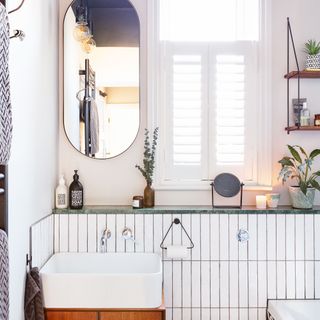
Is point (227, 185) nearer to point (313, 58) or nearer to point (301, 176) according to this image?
point (301, 176)

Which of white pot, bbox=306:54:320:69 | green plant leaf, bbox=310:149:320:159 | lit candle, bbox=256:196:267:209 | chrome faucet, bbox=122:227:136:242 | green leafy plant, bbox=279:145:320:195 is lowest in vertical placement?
chrome faucet, bbox=122:227:136:242

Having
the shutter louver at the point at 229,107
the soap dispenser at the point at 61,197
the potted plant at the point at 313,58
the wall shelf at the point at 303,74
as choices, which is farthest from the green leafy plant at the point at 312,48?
the soap dispenser at the point at 61,197

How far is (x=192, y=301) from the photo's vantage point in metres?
2.34

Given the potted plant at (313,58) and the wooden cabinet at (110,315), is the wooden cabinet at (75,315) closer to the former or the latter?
the wooden cabinet at (110,315)

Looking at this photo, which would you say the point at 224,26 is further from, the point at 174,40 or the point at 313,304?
the point at 313,304

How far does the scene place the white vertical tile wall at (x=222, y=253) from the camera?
7.62 feet

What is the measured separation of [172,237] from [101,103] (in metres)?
1.00

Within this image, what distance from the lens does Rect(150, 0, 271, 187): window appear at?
2494 millimetres

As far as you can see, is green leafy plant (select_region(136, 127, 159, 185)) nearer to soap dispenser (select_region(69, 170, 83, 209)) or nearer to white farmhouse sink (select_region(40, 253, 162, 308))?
soap dispenser (select_region(69, 170, 83, 209))

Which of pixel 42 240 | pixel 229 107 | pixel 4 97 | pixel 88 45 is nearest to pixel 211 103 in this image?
pixel 229 107

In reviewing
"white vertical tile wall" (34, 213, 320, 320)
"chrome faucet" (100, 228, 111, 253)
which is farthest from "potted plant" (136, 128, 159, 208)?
"chrome faucet" (100, 228, 111, 253)

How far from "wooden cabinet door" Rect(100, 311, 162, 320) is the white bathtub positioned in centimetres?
77

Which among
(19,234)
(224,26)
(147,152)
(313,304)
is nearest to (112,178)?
(147,152)

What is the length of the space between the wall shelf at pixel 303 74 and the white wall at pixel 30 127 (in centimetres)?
153
